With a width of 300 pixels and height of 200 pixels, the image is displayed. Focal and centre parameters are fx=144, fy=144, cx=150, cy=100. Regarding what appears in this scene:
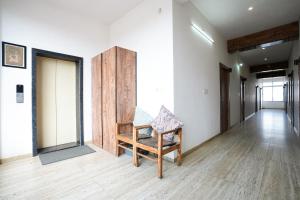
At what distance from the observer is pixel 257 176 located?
2.19m

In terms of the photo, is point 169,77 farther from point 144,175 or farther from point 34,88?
point 34,88

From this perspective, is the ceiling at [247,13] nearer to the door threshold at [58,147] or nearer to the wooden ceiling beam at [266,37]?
the wooden ceiling beam at [266,37]

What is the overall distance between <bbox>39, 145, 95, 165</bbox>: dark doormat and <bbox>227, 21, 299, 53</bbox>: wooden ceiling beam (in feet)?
18.5

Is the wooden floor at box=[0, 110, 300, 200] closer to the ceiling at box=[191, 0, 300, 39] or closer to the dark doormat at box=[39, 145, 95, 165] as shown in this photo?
the dark doormat at box=[39, 145, 95, 165]

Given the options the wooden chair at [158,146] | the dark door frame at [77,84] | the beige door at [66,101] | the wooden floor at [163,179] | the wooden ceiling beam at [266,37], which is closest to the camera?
the wooden floor at [163,179]

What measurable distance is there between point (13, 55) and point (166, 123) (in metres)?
3.16

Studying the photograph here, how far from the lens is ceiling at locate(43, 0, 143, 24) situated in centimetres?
323

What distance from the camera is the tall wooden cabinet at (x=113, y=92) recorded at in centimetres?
302

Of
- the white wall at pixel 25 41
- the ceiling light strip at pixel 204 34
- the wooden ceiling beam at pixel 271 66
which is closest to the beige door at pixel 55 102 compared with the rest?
the white wall at pixel 25 41

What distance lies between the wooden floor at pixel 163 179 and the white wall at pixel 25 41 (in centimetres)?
47

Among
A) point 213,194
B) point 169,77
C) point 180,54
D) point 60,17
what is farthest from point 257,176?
point 60,17

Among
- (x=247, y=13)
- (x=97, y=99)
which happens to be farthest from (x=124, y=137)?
(x=247, y=13)

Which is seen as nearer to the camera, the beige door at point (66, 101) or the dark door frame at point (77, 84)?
the dark door frame at point (77, 84)

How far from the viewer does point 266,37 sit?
4410 millimetres
